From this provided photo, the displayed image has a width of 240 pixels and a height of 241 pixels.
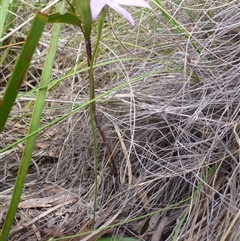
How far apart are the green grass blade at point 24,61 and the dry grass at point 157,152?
0.38 meters

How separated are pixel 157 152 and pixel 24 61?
48cm

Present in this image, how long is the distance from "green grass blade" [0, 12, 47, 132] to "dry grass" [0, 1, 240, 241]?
0.38 metres

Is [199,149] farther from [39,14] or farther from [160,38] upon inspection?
[39,14]

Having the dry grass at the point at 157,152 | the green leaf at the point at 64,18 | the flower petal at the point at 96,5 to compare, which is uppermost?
the flower petal at the point at 96,5

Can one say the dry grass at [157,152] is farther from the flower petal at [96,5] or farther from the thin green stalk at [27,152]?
the flower petal at [96,5]

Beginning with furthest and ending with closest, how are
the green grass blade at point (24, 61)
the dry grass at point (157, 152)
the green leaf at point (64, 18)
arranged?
1. the dry grass at point (157, 152)
2. the green leaf at point (64, 18)
3. the green grass blade at point (24, 61)

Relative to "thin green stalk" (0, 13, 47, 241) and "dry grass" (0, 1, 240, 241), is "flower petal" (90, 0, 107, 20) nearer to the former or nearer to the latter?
"thin green stalk" (0, 13, 47, 241)

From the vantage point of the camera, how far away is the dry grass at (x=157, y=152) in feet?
2.44

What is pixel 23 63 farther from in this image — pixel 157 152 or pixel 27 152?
pixel 157 152

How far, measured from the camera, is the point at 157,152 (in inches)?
31.9

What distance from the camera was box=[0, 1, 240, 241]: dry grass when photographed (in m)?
0.74

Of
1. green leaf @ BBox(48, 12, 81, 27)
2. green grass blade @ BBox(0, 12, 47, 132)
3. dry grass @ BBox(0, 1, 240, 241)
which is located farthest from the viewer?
dry grass @ BBox(0, 1, 240, 241)

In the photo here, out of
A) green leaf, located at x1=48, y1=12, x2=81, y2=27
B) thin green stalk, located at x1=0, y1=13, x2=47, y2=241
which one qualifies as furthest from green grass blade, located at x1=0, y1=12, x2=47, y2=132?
green leaf, located at x1=48, y1=12, x2=81, y2=27

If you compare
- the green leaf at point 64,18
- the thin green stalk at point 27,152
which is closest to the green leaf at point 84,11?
the green leaf at point 64,18
